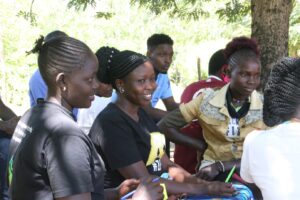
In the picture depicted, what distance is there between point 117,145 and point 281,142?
3.17 feet

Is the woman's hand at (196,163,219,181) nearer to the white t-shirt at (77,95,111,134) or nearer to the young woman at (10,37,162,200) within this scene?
the white t-shirt at (77,95,111,134)

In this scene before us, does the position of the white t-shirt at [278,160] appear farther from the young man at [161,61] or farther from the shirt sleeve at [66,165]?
the young man at [161,61]

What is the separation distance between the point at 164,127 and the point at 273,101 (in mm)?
1702

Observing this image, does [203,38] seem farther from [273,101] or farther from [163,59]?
[273,101]

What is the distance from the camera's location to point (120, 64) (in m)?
2.84

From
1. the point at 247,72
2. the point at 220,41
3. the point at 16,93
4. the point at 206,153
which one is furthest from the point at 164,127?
the point at 220,41

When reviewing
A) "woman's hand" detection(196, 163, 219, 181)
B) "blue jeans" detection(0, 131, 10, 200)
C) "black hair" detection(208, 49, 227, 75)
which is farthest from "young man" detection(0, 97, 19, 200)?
"black hair" detection(208, 49, 227, 75)

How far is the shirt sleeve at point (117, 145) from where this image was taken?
2.63 metres

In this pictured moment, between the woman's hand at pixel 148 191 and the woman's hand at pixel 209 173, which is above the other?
the woman's hand at pixel 148 191

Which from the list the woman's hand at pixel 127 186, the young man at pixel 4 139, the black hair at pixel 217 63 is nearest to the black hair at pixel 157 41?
the black hair at pixel 217 63

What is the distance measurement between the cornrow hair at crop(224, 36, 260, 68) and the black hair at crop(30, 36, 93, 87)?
176 centimetres

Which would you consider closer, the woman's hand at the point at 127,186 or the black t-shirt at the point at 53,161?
the black t-shirt at the point at 53,161

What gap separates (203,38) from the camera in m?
23.9

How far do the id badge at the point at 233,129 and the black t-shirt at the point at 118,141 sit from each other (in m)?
0.83
